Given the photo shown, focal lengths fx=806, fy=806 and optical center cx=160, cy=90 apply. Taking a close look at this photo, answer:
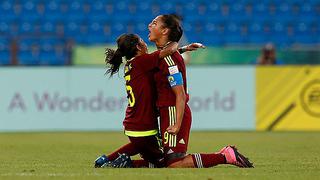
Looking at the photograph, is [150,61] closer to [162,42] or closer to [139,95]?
[162,42]

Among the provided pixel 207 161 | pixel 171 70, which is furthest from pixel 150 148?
pixel 171 70

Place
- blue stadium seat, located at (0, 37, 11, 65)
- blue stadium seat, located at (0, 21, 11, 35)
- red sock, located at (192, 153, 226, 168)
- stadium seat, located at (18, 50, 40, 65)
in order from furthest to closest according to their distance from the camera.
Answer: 1. blue stadium seat, located at (0, 21, 11, 35)
2. stadium seat, located at (18, 50, 40, 65)
3. blue stadium seat, located at (0, 37, 11, 65)
4. red sock, located at (192, 153, 226, 168)

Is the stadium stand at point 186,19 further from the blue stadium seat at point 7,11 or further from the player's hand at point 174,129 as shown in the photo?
the player's hand at point 174,129

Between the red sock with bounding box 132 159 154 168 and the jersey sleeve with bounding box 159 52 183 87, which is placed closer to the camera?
the jersey sleeve with bounding box 159 52 183 87

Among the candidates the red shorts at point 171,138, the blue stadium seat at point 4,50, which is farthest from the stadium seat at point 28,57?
the red shorts at point 171,138

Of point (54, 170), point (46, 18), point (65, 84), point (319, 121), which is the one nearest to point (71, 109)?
point (65, 84)

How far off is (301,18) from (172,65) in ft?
55.2

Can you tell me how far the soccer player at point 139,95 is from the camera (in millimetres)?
8688

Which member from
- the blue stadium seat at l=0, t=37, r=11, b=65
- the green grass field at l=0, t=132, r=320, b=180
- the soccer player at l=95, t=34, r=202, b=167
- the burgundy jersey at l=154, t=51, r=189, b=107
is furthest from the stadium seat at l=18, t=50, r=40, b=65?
the burgundy jersey at l=154, t=51, r=189, b=107

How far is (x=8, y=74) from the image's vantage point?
17.7m

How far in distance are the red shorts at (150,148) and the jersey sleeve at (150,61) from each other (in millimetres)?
753

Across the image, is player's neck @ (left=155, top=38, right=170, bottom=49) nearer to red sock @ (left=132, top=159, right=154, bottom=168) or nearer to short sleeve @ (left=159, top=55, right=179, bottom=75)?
short sleeve @ (left=159, top=55, right=179, bottom=75)

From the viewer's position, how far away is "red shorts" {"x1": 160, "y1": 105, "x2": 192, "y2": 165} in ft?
28.0

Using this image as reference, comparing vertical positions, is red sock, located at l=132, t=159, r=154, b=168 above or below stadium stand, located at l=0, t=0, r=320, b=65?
below
